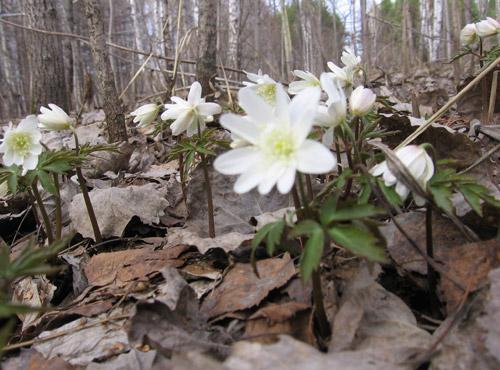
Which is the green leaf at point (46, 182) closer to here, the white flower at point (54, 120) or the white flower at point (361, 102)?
the white flower at point (54, 120)

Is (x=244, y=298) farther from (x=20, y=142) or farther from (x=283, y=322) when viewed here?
(x=20, y=142)

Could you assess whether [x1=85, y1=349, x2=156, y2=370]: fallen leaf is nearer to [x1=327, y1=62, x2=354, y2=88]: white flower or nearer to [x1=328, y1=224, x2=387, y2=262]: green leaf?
[x1=328, y1=224, x2=387, y2=262]: green leaf

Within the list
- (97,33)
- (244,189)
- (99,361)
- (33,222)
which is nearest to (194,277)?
(99,361)

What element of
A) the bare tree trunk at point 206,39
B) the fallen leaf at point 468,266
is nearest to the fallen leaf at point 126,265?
the fallen leaf at point 468,266

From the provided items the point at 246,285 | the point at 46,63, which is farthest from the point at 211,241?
the point at 46,63

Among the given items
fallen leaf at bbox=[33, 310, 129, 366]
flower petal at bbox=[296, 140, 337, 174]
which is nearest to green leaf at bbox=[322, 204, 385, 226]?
flower petal at bbox=[296, 140, 337, 174]

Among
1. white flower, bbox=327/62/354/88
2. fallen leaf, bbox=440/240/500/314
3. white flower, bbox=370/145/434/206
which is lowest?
fallen leaf, bbox=440/240/500/314
